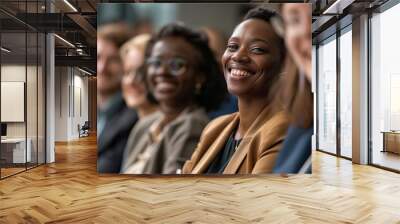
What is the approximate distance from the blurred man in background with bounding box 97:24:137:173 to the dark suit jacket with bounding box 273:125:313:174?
228 cm

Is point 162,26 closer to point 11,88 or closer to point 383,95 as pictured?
point 11,88

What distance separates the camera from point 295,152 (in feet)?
20.6

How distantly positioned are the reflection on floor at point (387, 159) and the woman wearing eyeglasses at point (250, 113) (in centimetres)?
254

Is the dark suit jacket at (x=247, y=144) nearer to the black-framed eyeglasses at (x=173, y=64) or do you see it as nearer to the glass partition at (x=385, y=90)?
the black-framed eyeglasses at (x=173, y=64)

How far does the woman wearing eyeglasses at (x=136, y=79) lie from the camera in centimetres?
618

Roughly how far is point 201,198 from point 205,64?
2115mm

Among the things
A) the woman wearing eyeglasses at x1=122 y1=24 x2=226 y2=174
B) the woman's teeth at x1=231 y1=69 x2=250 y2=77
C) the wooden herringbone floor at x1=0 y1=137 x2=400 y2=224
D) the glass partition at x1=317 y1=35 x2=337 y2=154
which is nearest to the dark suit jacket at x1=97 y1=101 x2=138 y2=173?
the woman wearing eyeglasses at x1=122 y1=24 x2=226 y2=174

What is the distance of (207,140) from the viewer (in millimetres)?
6164

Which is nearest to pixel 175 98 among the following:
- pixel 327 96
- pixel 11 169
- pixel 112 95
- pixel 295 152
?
pixel 112 95

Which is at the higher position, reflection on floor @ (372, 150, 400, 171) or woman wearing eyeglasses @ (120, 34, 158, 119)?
woman wearing eyeglasses @ (120, 34, 158, 119)

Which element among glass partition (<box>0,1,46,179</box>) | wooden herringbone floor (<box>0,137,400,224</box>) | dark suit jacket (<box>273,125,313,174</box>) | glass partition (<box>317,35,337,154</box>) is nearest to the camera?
wooden herringbone floor (<box>0,137,400,224</box>)

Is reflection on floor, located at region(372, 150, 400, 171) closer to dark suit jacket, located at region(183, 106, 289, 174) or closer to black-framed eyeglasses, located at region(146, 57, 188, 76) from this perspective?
dark suit jacket, located at region(183, 106, 289, 174)

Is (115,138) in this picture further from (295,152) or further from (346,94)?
(346,94)

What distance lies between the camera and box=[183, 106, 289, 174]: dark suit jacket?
6059 millimetres
